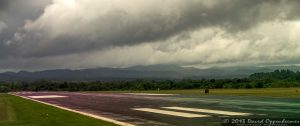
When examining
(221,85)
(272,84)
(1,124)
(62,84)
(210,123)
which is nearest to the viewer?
(210,123)

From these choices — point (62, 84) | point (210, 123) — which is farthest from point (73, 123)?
point (62, 84)

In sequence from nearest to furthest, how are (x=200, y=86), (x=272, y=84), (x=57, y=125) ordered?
1. (x=57, y=125)
2. (x=272, y=84)
3. (x=200, y=86)

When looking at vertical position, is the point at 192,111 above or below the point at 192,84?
below

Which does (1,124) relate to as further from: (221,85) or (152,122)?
(221,85)

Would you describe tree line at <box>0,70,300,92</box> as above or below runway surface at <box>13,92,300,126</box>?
above

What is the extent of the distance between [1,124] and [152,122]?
9997 millimetres

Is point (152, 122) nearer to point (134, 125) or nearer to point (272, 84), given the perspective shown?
point (134, 125)

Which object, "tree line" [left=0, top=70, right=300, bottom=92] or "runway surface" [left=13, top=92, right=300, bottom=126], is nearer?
"runway surface" [left=13, top=92, right=300, bottom=126]

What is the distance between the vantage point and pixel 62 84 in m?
193

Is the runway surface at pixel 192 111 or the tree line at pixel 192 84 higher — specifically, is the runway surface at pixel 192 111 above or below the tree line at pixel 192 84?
below

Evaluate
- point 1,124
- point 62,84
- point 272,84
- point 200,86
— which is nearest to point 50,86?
point 62,84

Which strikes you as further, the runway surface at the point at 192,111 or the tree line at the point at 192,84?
the tree line at the point at 192,84

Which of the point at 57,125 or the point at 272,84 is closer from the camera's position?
the point at 57,125

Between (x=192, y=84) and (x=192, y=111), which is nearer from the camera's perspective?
(x=192, y=111)
